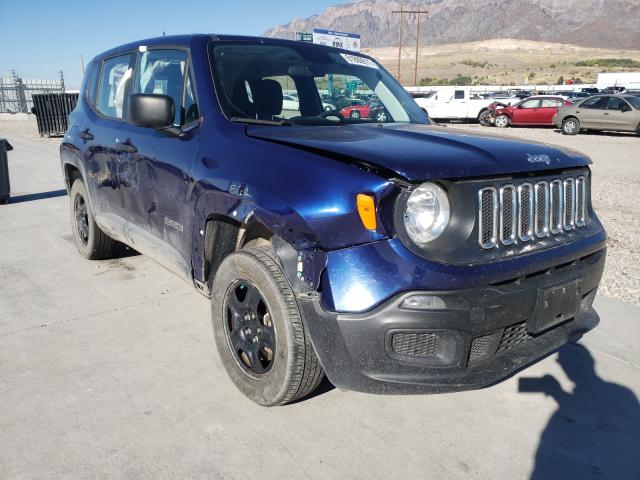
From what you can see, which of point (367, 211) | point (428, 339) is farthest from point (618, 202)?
point (367, 211)

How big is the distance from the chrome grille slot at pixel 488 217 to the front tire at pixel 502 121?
2377 centimetres

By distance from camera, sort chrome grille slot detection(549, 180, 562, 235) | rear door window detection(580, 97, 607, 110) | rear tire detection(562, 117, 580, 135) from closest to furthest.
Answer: chrome grille slot detection(549, 180, 562, 235) < rear door window detection(580, 97, 607, 110) < rear tire detection(562, 117, 580, 135)

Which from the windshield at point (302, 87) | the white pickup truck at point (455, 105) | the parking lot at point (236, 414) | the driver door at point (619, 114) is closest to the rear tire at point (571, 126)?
the driver door at point (619, 114)

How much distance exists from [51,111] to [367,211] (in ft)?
73.9

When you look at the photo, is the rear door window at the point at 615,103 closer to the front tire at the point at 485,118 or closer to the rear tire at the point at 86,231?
the front tire at the point at 485,118

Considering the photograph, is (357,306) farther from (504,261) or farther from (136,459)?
(136,459)

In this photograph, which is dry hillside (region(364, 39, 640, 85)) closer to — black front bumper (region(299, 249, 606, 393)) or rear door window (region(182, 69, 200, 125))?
rear door window (region(182, 69, 200, 125))

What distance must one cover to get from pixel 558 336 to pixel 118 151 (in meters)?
3.16

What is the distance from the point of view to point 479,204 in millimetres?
2350

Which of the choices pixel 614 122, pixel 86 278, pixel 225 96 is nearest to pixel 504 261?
pixel 225 96

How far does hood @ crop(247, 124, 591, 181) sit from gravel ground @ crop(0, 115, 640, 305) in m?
2.42

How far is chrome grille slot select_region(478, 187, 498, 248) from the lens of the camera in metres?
2.36

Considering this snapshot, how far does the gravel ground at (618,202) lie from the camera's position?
4.95m

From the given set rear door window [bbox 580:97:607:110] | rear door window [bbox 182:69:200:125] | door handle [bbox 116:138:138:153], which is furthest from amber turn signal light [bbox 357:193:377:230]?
rear door window [bbox 580:97:607:110]
